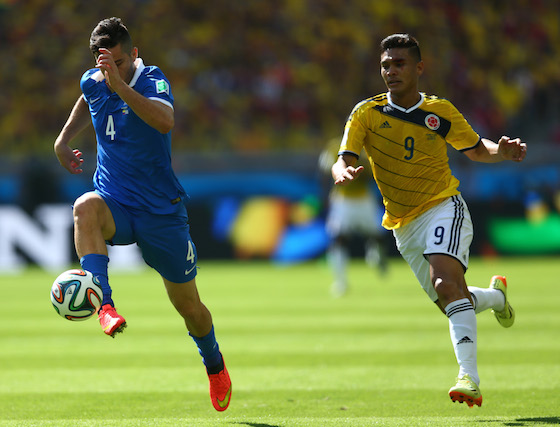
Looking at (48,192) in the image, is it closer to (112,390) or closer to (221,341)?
(221,341)

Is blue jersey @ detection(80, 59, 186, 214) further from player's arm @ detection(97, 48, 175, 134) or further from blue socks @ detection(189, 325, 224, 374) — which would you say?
blue socks @ detection(189, 325, 224, 374)

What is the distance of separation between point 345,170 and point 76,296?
6.08 feet

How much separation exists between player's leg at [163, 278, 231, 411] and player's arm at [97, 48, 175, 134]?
3.51ft

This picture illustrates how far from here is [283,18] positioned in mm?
25031

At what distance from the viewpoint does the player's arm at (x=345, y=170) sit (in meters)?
5.40

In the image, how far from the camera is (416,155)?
6.07m

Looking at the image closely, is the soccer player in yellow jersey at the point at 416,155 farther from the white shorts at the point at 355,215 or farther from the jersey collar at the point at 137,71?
the white shorts at the point at 355,215

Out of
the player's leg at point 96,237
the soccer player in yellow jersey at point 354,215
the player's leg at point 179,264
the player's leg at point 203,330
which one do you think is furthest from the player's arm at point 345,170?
the soccer player in yellow jersey at point 354,215

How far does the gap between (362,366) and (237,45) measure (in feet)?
58.7

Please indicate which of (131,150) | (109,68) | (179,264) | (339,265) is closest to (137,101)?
(109,68)

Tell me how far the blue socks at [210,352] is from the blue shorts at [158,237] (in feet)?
1.75

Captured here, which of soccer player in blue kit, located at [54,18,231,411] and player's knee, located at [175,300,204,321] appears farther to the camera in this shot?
player's knee, located at [175,300,204,321]

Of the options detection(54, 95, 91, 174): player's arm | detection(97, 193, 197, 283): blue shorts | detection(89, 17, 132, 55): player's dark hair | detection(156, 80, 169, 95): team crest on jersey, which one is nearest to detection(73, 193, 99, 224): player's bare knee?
detection(97, 193, 197, 283): blue shorts

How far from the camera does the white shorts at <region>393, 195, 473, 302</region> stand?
5.80 m
